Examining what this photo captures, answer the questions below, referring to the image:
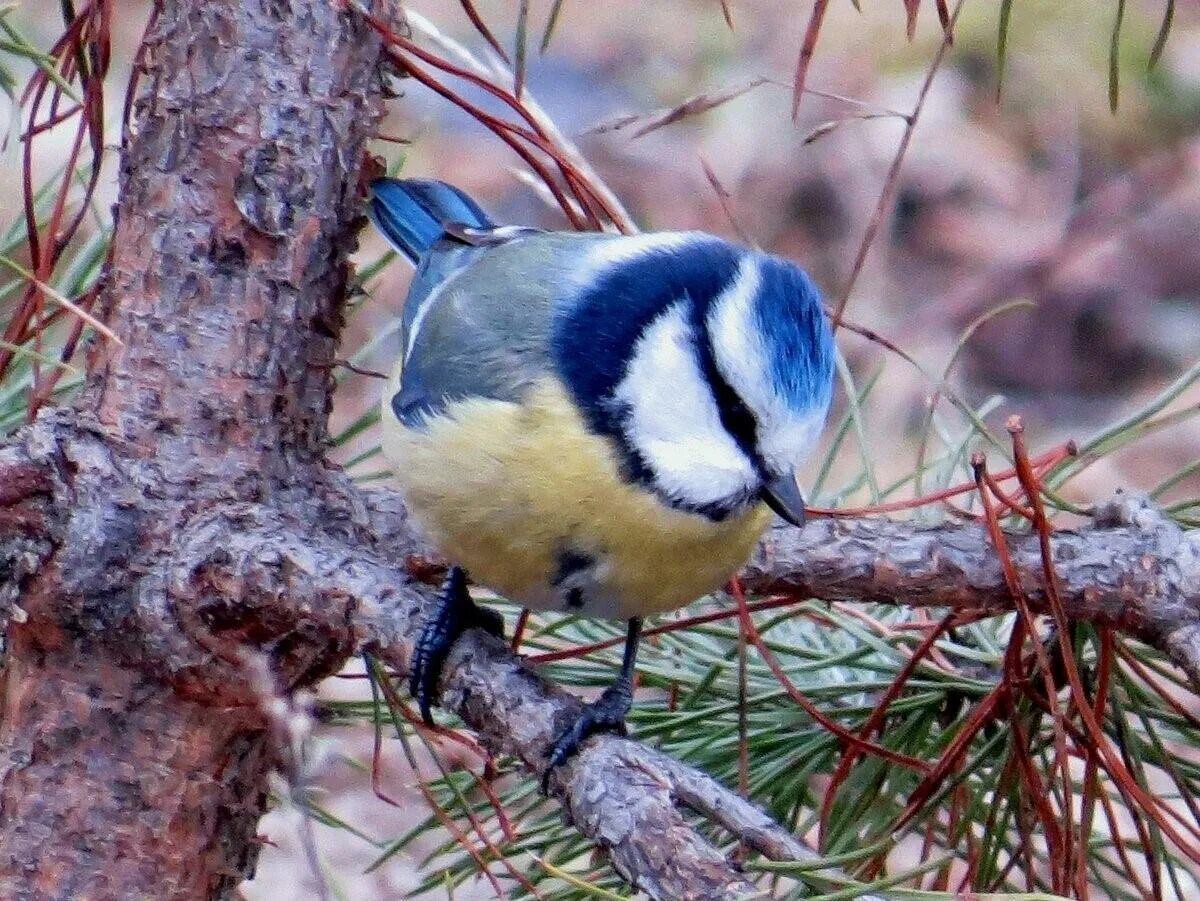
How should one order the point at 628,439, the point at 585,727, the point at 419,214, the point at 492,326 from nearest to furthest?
1. the point at 585,727
2. the point at 628,439
3. the point at 492,326
4. the point at 419,214

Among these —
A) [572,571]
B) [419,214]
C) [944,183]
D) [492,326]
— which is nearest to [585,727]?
[572,571]

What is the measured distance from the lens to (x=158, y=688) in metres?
0.86

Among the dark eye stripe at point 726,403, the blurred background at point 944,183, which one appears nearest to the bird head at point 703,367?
the dark eye stripe at point 726,403

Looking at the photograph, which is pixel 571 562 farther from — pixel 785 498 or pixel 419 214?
pixel 419 214

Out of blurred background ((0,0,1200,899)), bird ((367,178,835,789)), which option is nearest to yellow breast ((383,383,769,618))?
bird ((367,178,835,789))

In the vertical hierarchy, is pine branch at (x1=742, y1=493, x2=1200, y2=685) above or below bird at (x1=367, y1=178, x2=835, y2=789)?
below

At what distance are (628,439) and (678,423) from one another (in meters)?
0.03

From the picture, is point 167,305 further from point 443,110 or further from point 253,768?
point 443,110

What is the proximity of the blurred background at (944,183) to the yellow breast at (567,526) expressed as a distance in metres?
1.63

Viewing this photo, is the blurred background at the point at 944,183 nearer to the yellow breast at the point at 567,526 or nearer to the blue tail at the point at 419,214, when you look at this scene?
the blue tail at the point at 419,214

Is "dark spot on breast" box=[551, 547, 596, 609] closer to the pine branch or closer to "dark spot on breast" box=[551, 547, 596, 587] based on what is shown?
"dark spot on breast" box=[551, 547, 596, 587]

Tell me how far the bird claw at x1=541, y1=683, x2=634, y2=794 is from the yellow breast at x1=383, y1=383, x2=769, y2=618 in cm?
7

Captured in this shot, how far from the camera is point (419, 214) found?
1.21 m

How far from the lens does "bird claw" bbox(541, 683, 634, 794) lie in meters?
0.75
